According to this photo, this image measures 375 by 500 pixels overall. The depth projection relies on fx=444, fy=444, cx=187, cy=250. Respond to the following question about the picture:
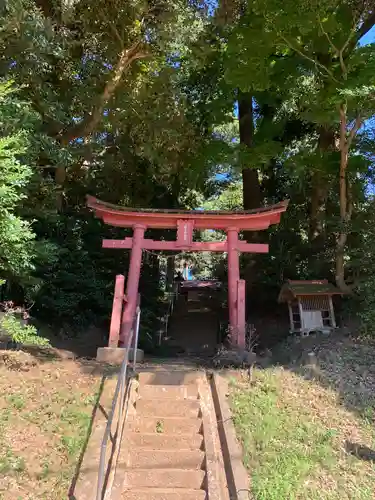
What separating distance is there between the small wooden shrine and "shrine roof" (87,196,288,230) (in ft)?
Answer: 6.17

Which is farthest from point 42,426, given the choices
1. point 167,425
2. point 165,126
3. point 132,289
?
point 165,126

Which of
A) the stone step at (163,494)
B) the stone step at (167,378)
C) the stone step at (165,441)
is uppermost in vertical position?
the stone step at (167,378)

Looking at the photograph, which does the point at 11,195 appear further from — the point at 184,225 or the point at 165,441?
the point at 165,441

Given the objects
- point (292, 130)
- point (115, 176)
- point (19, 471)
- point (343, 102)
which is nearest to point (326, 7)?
point (343, 102)

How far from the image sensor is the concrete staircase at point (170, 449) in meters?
4.89

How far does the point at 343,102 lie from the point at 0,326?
27.2 ft

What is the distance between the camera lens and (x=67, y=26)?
37.2 feet

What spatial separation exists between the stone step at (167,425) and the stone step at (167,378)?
3.58 feet

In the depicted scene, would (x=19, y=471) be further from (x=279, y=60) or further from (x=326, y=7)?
(x=279, y=60)

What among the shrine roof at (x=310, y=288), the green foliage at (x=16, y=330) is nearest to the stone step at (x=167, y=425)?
the green foliage at (x=16, y=330)

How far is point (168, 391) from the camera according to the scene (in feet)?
22.5

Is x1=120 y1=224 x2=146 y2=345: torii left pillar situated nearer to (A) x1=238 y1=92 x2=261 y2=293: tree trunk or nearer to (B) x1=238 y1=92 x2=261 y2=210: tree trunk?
(A) x1=238 y1=92 x2=261 y2=293: tree trunk

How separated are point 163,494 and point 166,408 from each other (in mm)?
1568

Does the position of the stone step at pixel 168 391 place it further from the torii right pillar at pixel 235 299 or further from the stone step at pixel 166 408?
the torii right pillar at pixel 235 299
